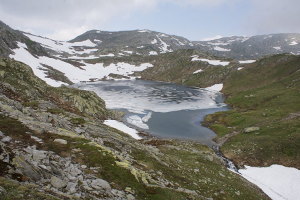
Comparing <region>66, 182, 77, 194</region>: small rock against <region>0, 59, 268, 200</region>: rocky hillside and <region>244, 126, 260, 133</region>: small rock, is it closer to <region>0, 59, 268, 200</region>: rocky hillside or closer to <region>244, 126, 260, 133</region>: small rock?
<region>0, 59, 268, 200</region>: rocky hillside

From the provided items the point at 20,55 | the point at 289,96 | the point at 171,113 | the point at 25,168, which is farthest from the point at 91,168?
the point at 20,55

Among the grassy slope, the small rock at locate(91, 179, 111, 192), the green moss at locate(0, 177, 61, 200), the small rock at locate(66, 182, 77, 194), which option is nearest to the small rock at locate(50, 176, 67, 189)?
the small rock at locate(66, 182, 77, 194)

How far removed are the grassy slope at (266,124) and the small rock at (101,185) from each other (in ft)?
154

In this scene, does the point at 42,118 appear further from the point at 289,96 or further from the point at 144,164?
the point at 289,96

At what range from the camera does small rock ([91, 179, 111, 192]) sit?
2162cm

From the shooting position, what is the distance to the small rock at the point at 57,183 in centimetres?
1921

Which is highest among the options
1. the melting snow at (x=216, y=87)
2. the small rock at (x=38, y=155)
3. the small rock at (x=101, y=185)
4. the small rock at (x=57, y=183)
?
the small rock at (x=38, y=155)

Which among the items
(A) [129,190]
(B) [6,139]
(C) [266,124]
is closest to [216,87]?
(C) [266,124]

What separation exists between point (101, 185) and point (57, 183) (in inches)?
155

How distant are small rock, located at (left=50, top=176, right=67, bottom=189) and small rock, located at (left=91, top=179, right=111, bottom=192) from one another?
103 inches

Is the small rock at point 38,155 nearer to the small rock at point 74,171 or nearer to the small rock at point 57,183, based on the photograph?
the small rock at point 74,171

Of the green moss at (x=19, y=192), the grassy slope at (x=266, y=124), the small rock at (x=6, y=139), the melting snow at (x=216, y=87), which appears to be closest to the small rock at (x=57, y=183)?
the green moss at (x=19, y=192)

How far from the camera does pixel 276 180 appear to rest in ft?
179

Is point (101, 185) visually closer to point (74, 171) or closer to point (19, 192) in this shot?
point (74, 171)
